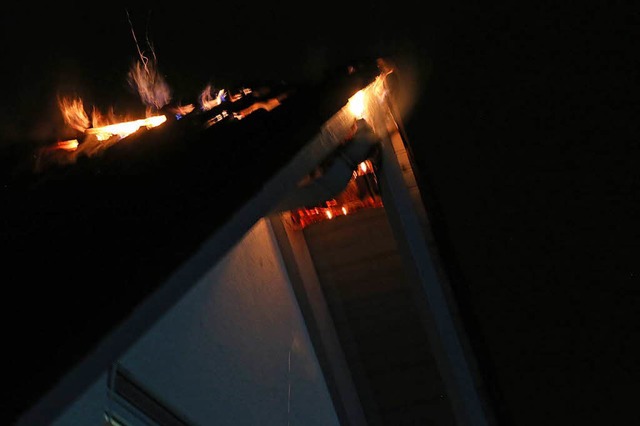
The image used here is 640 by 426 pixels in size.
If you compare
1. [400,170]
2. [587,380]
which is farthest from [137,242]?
[587,380]

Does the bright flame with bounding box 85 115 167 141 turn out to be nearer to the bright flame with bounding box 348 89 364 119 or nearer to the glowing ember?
the glowing ember

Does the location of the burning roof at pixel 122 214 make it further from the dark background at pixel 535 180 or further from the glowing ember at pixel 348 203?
the dark background at pixel 535 180

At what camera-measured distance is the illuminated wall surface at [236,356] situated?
2.79 meters

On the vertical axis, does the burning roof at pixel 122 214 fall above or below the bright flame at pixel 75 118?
below

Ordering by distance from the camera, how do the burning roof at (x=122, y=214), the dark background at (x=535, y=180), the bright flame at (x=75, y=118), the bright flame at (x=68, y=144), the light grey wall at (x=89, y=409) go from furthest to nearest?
the bright flame at (x=75, y=118), the bright flame at (x=68, y=144), the dark background at (x=535, y=180), the light grey wall at (x=89, y=409), the burning roof at (x=122, y=214)

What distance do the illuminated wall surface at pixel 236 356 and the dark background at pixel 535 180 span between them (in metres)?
1.46

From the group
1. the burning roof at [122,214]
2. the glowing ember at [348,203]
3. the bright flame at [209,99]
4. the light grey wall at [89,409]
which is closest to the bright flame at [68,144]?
the burning roof at [122,214]

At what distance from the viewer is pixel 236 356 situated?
3.47 meters

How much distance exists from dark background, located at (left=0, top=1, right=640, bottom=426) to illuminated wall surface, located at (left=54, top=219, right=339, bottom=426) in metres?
1.46

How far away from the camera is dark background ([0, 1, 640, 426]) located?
17.5ft

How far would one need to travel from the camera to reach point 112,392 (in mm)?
Result: 2420

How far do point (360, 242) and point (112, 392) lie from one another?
330cm

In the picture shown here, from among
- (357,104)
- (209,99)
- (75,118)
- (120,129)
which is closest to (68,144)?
(75,118)

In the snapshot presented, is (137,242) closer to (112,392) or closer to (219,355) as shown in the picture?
(112,392)
